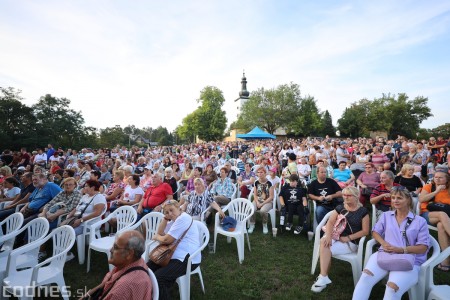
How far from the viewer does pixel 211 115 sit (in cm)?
4366

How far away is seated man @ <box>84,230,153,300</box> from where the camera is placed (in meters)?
1.56

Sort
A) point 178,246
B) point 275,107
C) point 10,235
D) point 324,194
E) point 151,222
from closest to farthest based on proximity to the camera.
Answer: point 178,246 → point 10,235 → point 151,222 → point 324,194 → point 275,107

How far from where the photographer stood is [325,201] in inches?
162

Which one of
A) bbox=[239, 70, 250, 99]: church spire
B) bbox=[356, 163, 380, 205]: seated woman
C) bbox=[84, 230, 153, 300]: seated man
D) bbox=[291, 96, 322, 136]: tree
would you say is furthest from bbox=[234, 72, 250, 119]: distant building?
bbox=[84, 230, 153, 300]: seated man

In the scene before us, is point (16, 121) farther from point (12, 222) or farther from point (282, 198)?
point (282, 198)

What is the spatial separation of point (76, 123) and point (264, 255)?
31557mm

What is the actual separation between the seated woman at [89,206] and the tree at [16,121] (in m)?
25.5

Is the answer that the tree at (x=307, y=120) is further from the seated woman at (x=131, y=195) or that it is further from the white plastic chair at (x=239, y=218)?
the seated woman at (x=131, y=195)

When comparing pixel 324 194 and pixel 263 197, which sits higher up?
pixel 324 194

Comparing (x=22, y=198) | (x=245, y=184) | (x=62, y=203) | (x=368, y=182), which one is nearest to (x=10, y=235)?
(x=62, y=203)

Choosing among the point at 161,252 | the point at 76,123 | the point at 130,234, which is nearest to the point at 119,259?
the point at 130,234

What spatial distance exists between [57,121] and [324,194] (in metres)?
30.9

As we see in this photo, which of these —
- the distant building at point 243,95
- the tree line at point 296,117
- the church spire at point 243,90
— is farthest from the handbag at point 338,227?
the church spire at point 243,90

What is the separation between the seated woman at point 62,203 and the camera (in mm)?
3699
